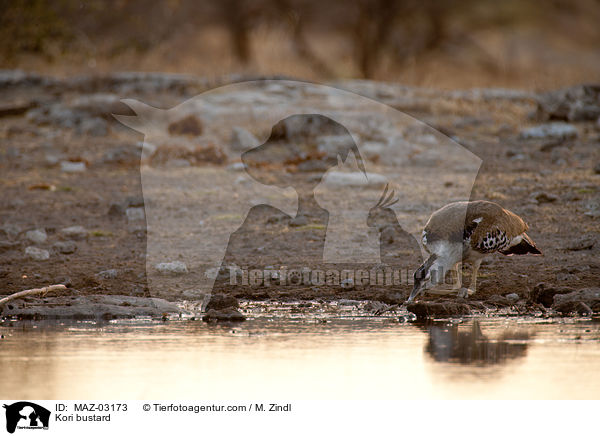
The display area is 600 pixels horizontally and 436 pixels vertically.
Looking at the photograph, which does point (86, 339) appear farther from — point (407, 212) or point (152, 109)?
point (407, 212)

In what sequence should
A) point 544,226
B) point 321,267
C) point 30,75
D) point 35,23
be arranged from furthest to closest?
point 35,23, point 30,75, point 544,226, point 321,267

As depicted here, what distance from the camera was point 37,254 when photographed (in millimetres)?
8719

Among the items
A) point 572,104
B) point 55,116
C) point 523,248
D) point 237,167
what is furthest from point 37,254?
point 572,104

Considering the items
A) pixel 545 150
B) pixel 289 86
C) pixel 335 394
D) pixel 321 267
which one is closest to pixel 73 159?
pixel 289 86

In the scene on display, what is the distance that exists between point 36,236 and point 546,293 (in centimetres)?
477

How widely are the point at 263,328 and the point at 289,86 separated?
8461mm

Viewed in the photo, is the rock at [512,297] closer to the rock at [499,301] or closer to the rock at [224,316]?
the rock at [499,301]

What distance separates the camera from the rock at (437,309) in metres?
6.96

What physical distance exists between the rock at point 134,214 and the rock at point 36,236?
93cm

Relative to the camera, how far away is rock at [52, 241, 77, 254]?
8945mm

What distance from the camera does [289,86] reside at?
47.8 ft

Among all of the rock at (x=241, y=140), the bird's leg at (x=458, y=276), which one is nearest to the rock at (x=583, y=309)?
the bird's leg at (x=458, y=276)

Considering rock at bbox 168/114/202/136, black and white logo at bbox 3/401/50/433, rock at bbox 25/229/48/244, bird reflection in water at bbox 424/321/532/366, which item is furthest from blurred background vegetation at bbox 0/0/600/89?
black and white logo at bbox 3/401/50/433

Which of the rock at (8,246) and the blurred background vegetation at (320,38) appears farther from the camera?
the blurred background vegetation at (320,38)
